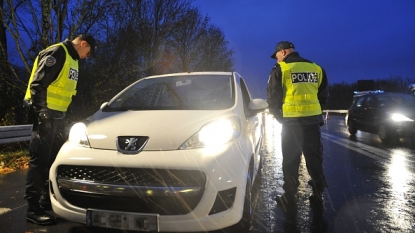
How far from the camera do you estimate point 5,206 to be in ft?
12.8

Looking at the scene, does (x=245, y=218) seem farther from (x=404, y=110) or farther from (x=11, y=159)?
(x=404, y=110)

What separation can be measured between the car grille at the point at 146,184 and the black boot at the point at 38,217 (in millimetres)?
934

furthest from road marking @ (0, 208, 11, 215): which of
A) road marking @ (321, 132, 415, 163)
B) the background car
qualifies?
the background car

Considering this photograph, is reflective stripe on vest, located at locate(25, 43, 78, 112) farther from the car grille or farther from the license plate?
the license plate

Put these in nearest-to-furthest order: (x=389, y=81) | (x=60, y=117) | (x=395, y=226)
Answer: (x=395, y=226)
(x=60, y=117)
(x=389, y=81)

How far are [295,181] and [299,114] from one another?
82 centimetres

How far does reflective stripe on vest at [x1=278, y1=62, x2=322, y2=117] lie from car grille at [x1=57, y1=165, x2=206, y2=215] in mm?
1982

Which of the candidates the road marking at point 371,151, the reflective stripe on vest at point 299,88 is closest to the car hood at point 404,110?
Result: the road marking at point 371,151

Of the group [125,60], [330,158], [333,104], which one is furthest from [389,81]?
[330,158]

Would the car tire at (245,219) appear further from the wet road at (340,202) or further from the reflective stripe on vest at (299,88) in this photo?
the reflective stripe on vest at (299,88)

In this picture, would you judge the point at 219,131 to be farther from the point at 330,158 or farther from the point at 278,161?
the point at 330,158

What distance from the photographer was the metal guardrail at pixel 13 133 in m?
6.54

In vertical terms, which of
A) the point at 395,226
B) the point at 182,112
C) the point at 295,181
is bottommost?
the point at 395,226

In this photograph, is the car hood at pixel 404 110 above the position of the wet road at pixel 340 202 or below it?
above
